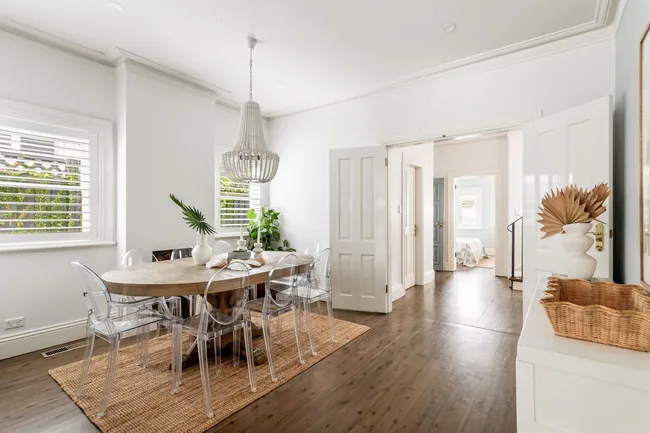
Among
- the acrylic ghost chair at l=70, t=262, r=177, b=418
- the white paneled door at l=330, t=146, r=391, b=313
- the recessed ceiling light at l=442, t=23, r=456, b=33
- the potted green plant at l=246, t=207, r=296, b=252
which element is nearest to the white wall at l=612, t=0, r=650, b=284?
the recessed ceiling light at l=442, t=23, r=456, b=33

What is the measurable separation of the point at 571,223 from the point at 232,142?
14.5 ft

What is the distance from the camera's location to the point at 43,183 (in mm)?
3188

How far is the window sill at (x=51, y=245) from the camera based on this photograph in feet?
9.71

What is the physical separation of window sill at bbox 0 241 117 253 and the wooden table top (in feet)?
3.56

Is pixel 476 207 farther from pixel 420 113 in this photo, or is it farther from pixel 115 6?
pixel 115 6

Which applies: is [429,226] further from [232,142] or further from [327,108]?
[232,142]

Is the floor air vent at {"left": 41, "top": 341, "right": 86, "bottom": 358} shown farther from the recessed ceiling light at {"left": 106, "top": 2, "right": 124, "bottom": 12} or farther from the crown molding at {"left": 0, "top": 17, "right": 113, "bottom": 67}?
the recessed ceiling light at {"left": 106, "top": 2, "right": 124, "bottom": 12}

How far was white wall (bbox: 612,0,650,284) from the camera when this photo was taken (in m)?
2.04

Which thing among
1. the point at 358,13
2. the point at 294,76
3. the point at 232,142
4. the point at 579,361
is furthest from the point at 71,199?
the point at 579,361

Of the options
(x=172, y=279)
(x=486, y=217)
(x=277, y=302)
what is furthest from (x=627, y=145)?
(x=486, y=217)

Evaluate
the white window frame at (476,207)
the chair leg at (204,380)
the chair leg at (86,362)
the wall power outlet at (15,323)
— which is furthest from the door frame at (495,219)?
the wall power outlet at (15,323)

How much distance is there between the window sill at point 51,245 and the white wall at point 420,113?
8.45 ft

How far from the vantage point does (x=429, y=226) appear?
6133mm

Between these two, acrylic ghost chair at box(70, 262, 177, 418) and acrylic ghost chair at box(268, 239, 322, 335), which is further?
acrylic ghost chair at box(268, 239, 322, 335)
